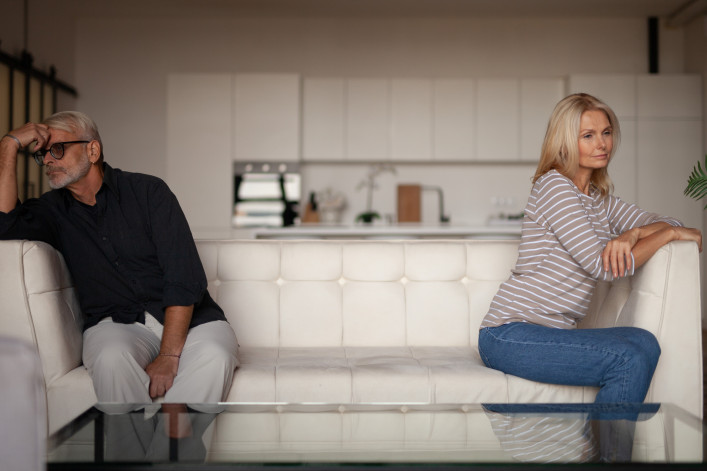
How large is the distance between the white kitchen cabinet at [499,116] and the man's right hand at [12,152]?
4.97 meters

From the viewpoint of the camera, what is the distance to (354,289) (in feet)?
7.97

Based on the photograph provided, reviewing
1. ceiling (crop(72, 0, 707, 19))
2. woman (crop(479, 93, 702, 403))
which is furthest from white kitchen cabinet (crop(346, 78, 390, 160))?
woman (crop(479, 93, 702, 403))

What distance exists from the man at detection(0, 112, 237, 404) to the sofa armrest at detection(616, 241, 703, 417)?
1.26 m

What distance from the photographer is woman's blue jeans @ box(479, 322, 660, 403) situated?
5.65 feet

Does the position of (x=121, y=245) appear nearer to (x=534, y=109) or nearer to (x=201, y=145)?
(x=201, y=145)

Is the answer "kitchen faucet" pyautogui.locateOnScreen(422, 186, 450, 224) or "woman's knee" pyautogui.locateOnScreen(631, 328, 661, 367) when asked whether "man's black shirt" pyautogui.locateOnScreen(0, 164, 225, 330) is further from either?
"kitchen faucet" pyautogui.locateOnScreen(422, 186, 450, 224)

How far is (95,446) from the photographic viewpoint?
1166 mm

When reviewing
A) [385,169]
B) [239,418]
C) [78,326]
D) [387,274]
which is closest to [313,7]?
[385,169]

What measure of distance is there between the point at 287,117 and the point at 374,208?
132 centimetres

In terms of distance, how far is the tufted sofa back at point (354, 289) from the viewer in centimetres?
239

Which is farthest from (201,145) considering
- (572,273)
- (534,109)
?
(572,273)

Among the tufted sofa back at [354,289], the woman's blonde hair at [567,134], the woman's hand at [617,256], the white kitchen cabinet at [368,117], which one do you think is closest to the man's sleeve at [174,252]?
the tufted sofa back at [354,289]

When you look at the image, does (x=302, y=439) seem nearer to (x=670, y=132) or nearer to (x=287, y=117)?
(x=287, y=117)

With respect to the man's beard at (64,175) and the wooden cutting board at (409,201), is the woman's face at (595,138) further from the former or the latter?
the wooden cutting board at (409,201)
